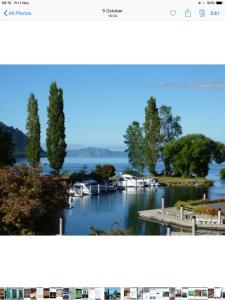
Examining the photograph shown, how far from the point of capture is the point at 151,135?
7148 millimetres

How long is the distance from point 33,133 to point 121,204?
76.3 inches

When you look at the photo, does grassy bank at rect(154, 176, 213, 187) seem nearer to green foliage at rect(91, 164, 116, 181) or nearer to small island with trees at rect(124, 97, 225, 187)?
small island with trees at rect(124, 97, 225, 187)

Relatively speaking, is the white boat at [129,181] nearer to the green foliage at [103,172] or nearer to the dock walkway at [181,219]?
the green foliage at [103,172]

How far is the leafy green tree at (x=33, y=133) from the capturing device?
6.10m

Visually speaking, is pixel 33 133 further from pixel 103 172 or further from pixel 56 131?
pixel 103 172

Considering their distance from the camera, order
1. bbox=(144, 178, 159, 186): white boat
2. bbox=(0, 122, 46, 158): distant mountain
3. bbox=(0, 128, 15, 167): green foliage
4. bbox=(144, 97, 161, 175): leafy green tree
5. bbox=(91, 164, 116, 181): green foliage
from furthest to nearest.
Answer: bbox=(144, 178, 159, 186): white boat < bbox=(91, 164, 116, 181): green foliage < bbox=(0, 128, 15, 167): green foliage < bbox=(0, 122, 46, 158): distant mountain < bbox=(144, 97, 161, 175): leafy green tree

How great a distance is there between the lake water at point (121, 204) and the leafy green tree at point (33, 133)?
0.46 feet

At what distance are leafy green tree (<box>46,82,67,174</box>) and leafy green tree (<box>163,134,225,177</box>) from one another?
55.0 inches

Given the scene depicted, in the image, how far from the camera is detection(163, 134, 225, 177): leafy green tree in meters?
7.00
